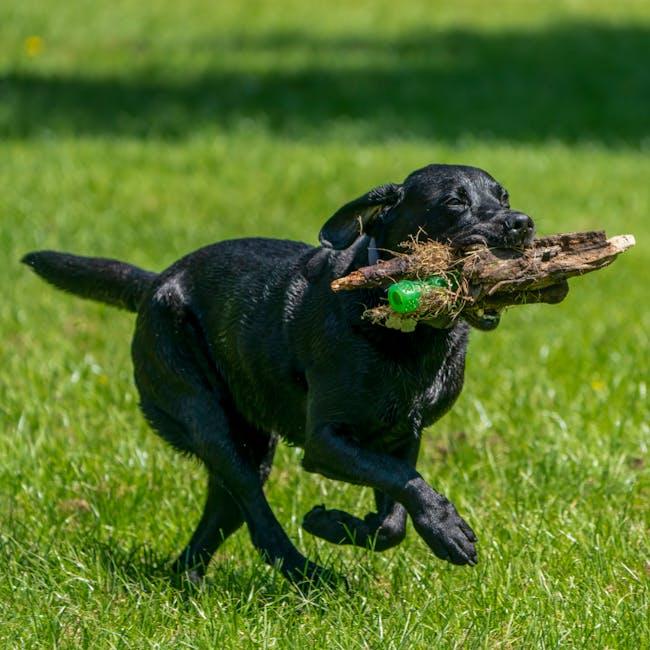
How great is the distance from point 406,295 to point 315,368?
0.60 meters

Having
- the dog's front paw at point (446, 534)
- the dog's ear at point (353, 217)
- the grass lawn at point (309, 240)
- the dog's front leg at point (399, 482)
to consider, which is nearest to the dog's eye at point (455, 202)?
the dog's ear at point (353, 217)

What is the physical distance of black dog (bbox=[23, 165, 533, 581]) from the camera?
418cm

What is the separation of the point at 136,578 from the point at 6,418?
77.6 inches

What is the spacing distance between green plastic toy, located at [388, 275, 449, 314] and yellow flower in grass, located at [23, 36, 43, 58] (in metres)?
14.4

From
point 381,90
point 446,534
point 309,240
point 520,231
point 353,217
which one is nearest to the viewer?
point 446,534

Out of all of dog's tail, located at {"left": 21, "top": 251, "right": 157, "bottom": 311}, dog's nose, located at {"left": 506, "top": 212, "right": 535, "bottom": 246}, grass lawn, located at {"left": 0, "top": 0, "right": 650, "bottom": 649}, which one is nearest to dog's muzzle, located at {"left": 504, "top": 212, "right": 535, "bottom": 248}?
dog's nose, located at {"left": 506, "top": 212, "right": 535, "bottom": 246}

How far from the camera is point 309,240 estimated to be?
9648 millimetres

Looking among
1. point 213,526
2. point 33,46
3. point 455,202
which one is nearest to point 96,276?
point 213,526

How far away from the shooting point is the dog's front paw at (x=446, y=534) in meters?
3.88

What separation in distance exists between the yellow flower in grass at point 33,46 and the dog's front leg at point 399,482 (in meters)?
14.1

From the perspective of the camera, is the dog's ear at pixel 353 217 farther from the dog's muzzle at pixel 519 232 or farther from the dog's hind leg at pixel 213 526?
the dog's hind leg at pixel 213 526

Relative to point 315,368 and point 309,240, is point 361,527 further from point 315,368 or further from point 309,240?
point 309,240

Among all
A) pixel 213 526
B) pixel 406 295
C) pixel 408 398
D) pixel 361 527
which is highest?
pixel 406 295

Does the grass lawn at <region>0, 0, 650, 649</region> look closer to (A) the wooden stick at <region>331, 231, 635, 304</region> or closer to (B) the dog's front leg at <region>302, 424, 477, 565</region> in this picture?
(B) the dog's front leg at <region>302, 424, 477, 565</region>
